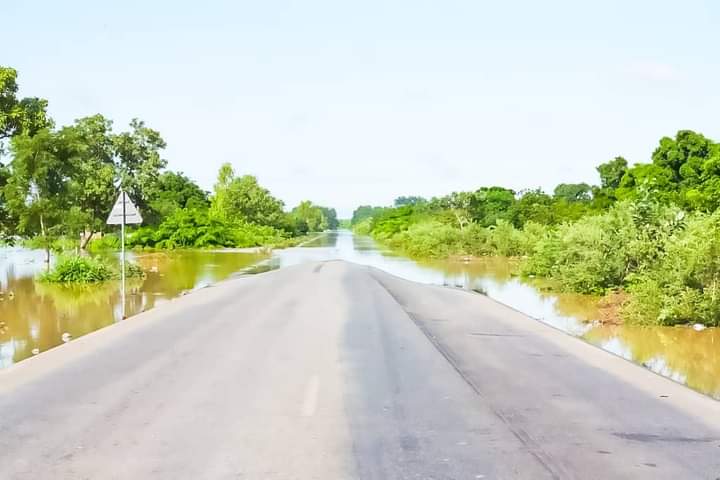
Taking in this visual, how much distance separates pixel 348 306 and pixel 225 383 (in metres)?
9.70

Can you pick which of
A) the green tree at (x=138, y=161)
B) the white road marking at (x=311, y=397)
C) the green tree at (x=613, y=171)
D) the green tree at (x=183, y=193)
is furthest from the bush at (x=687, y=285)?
the green tree at (x=183, y=193)

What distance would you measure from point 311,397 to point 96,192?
42621 mm

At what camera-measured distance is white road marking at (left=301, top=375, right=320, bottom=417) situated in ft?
25.9

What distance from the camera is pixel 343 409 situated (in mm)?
8008

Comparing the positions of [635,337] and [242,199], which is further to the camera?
[242,199]

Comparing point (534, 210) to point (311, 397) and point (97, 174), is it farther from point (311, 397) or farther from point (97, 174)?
point (311, 397)

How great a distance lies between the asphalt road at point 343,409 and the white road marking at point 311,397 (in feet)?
0.14

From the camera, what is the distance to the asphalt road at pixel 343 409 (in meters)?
6.21

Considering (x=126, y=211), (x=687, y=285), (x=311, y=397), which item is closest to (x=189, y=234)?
(x=126, y=211)

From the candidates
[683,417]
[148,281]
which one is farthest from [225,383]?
[148,281]

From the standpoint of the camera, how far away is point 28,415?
7879mm

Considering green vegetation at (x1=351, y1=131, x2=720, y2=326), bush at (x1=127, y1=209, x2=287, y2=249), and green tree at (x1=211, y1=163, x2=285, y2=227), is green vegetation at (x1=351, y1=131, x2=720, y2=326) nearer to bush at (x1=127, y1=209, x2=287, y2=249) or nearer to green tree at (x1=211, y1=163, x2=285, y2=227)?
bush at (x1=127, y1=209, x2=287, y2=249)

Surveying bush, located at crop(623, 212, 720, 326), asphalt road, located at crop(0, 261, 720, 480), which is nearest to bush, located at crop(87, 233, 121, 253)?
asphalt road, located at crop(0, 261, 720, 480)

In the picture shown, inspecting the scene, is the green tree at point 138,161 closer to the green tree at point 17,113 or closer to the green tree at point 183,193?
the green tree at point 17,113
